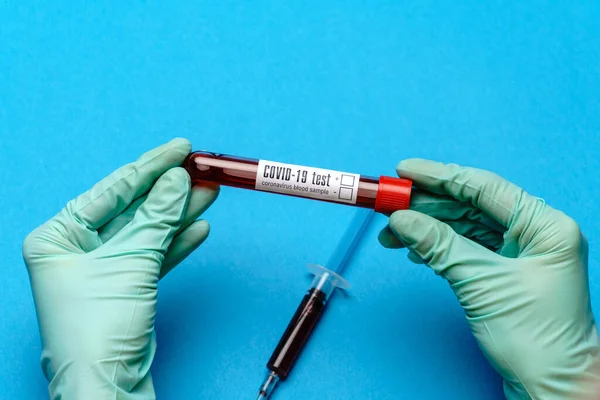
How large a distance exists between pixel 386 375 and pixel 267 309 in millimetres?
308

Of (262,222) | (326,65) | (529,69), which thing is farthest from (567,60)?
(262,222)

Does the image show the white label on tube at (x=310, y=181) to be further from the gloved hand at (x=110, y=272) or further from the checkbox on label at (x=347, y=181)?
the gloved hand at (x=110, y=272)

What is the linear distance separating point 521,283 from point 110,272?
0.78 meters

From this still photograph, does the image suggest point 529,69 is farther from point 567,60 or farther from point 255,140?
point 255,140

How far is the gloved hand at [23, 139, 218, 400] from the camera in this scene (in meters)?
1.16

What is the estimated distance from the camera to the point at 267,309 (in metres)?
1.47

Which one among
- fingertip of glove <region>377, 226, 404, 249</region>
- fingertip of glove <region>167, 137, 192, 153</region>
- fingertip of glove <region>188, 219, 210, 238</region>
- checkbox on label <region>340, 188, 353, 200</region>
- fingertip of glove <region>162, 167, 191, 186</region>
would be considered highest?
fingertip of glove <region>167, 137, 192, 153</region>

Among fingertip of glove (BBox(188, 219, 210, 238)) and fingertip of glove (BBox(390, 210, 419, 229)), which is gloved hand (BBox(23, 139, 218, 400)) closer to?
fingertip of glove (BBox(188, 219, 210, 238))

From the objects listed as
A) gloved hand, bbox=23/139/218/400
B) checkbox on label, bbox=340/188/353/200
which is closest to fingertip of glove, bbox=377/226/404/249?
checkbox on label, bbox=340/188/353/200

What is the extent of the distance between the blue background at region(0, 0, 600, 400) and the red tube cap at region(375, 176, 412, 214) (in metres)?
0.30

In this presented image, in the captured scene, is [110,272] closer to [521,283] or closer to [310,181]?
[310,181]

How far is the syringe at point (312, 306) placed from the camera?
4.53 feet

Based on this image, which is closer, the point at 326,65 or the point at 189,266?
the point at 189,266

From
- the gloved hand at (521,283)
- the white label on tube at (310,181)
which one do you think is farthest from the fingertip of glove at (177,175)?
the gloved hand at (521,283)
